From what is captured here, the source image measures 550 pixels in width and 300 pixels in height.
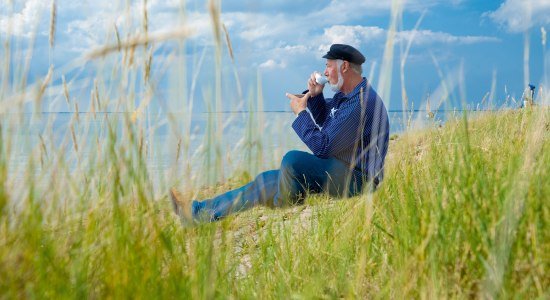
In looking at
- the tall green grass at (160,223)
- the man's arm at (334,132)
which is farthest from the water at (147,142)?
the man's arm at (334,132)

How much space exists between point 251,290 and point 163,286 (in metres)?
0.73

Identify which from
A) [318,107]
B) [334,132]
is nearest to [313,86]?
[318,107]

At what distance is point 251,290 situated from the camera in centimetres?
234

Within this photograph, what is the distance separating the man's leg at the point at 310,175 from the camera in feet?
14.5

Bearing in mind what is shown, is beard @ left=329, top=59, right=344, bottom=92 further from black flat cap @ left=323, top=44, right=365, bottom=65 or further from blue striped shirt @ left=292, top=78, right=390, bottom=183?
blue striped shirt @ left=292, top=78, right=390, bottom=183

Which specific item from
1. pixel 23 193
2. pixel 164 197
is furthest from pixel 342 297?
pixel 23 193

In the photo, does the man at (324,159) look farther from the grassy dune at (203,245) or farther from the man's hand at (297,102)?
the grassy dune at (203,245)

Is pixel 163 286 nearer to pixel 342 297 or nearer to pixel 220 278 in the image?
pixel 220 278

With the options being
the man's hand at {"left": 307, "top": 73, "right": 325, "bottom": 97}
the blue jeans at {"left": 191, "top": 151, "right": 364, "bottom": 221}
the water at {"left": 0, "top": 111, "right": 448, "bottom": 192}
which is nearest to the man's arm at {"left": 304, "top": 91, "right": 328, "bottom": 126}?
the man's hand at {"left": 307, "top": 73, "right": 325, "bottom": 97}

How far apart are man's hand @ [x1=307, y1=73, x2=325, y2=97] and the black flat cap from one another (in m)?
0.22

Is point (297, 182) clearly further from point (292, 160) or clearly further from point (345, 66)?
point (345, 66)

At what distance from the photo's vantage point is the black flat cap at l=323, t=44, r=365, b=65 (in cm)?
478

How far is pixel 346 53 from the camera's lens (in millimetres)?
4781

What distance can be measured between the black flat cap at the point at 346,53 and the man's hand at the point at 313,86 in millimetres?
223
